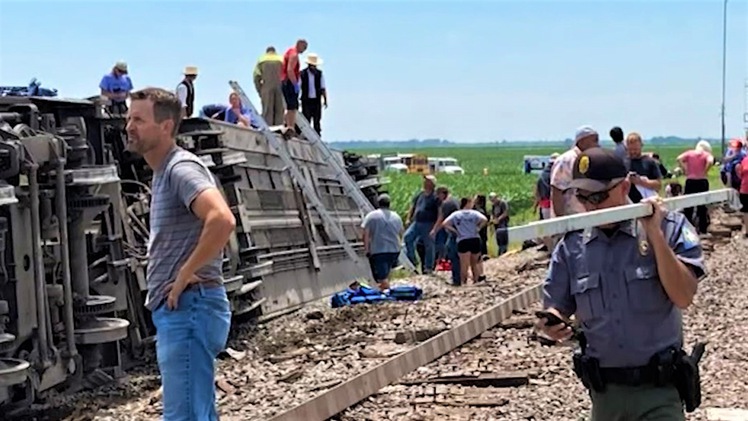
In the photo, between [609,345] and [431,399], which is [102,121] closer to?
[431,399]

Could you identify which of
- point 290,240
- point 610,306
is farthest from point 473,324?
point 610,306

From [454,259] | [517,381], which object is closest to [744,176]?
[454,259]

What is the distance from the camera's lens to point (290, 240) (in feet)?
62.2

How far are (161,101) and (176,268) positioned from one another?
2.42 feet

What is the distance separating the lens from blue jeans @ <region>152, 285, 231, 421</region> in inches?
223

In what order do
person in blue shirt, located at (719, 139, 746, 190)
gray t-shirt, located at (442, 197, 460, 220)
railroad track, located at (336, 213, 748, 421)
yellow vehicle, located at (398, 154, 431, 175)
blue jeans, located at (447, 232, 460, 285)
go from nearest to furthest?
railroad track, located at (336, 213, 748, 421)
blue jeans, located at (447, 232, 460, 285)
gray t-shirt, located at (442, 197, 460, 220)
person in blue shirt, located at (719, 139, 746, 190)
yellow vehicle, located at (398, 154, 431, 175)

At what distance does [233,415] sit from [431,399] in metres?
1.45

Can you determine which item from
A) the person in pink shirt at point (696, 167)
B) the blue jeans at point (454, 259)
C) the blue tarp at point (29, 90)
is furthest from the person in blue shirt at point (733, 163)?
the blue tarp at point (29, 90)

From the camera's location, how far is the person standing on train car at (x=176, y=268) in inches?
222

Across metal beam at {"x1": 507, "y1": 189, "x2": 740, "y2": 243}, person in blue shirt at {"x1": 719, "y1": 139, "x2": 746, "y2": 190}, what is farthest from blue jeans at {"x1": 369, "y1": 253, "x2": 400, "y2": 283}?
metal beam at {"x1": 507, "y1": 189, "x2": 740, "y2": 243}

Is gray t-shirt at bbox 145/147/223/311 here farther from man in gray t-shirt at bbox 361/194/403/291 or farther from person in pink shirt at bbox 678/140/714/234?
person in pink shirt at bbox 678/140/714/234

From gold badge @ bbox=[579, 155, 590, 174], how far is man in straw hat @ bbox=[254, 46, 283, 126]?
1650 centimetres

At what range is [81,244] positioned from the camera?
433 inches

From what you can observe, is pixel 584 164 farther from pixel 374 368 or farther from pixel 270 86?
pixel 270 86
